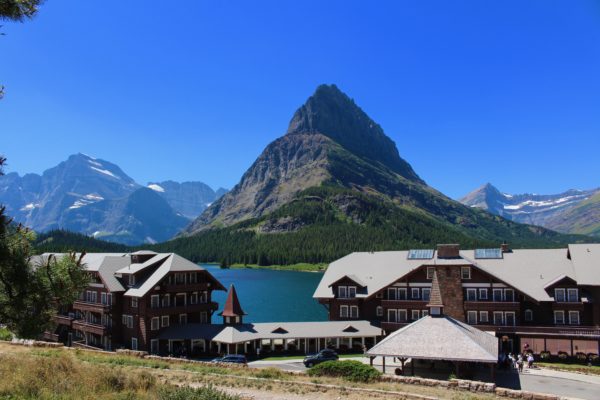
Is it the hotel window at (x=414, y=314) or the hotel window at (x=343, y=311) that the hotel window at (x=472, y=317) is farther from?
the hotel window at (x=343, y=311)

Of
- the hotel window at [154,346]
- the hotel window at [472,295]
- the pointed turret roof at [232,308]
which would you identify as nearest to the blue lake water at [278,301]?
the hotel window at [154,346]

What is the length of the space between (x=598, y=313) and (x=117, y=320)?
196 ft

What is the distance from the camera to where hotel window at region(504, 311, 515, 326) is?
194ft

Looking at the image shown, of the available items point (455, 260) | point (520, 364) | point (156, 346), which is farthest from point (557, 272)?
point (156, 346)

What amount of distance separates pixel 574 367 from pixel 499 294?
11.7 meters

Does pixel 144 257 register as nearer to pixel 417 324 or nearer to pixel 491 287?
pixel 417 324

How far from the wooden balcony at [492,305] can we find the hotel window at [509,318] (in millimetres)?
637

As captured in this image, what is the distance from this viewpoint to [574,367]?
5069 centimetres

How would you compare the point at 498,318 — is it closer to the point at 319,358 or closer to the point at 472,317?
the point at 472,317

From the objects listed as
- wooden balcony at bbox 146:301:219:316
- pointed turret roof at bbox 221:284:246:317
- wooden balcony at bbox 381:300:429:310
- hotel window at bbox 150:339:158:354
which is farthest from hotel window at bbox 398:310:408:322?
hotel window at bbox 150:339:158:354

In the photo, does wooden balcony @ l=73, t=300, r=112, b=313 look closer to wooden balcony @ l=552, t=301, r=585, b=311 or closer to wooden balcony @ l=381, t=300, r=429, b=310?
wooden balcony @ l=381, t=300, r=429, b=310

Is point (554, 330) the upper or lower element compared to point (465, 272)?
lower

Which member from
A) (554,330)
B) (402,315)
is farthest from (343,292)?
(554,330)

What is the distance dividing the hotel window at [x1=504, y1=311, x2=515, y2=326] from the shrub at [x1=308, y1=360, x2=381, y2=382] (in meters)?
30.4
